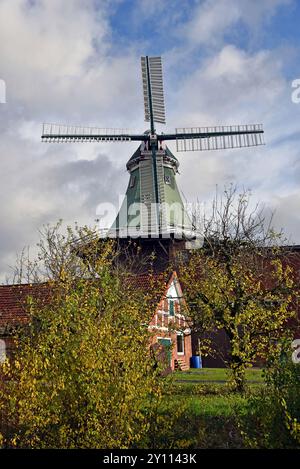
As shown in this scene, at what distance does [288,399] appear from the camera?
7.34 metres

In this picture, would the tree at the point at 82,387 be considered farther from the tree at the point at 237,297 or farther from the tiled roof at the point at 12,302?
the tiled roof at the point at 12,302

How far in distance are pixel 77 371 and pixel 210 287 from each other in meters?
7.40

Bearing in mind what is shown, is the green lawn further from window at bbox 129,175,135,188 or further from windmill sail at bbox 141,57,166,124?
windmill sail at bbox 141,57,166,124

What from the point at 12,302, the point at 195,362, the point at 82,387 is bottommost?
the point at 82,387

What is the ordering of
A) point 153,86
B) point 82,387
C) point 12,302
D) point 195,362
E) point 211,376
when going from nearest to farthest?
1. point 82,387
2. point 211,376
3. point 12,302
4. point 195,362
5. point 153,86

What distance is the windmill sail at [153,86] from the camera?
3653cm

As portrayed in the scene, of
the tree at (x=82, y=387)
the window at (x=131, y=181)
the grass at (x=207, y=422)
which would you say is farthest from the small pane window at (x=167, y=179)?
the tree at (x=82, y=387)

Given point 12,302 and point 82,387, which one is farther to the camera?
point 12,302

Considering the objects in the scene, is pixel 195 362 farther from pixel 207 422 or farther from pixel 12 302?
pixel 207 422

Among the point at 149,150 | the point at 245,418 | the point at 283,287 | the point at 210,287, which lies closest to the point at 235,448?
the point at 245,418

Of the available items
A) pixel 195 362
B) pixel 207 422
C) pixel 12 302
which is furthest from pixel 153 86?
pixel 207 422

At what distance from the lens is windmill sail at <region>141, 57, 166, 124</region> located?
36531 millimetres

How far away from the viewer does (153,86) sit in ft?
121

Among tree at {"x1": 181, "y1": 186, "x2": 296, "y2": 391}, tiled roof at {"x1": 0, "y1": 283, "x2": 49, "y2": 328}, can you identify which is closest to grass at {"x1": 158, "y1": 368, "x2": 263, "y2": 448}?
tree at {"x1": 181, "y1": 186, "x2": 296, "y2": 391}
